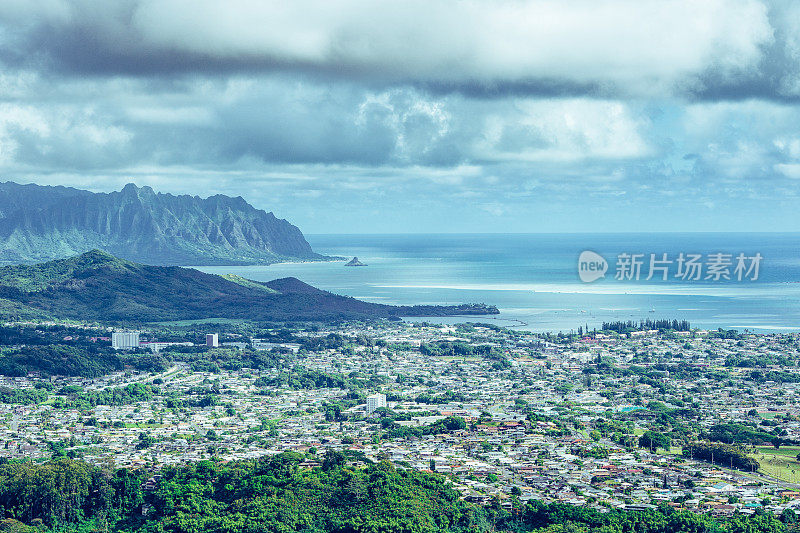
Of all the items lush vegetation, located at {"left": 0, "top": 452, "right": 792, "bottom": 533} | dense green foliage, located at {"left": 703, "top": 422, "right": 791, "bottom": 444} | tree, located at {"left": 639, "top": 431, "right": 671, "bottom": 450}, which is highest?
dense green foliage, located at {"left": 703, "top": 422, "right": 791, "bottom": 444}

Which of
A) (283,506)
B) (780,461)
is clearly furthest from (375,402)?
A: (283,506)

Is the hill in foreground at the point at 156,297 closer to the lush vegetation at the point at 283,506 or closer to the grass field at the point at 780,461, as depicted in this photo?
the grass field at the point at 780,461

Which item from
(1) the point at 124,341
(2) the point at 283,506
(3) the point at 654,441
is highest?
(3) the point at 654,441

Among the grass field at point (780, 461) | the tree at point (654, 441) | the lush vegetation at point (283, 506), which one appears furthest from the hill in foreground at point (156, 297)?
the lush vegetation at point (283, 506)

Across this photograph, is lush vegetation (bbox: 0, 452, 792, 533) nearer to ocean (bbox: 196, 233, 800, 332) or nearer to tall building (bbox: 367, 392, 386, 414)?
tall building (bbox: 367, 392, 386, 414)

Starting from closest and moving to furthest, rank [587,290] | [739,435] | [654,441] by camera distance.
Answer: [654,441] < [739,435] < [587,290]

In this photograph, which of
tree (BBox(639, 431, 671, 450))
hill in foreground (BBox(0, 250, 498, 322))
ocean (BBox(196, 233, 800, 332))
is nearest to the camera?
tree (BBox(639, 431, 671, 450))

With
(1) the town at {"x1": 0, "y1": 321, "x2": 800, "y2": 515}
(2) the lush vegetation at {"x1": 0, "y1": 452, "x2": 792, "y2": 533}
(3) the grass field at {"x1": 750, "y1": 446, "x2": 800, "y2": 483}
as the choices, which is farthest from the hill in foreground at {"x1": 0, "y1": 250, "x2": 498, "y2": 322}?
(2) the lush vegetation at {"x1": 0, "y1": 452, "x2": 792, "y2": 533}

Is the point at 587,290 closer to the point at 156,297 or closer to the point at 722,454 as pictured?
the point at 156,297
